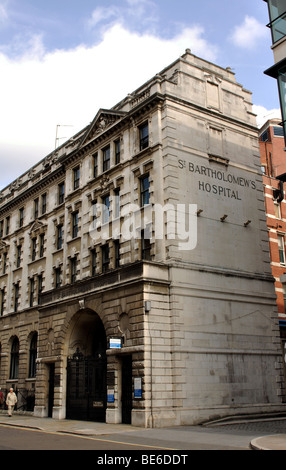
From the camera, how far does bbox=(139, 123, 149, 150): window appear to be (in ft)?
102

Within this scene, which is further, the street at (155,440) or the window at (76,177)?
the window at (76,177)

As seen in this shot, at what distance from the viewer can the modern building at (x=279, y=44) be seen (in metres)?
22.3

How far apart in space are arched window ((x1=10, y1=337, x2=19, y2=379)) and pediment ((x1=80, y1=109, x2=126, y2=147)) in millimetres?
19597

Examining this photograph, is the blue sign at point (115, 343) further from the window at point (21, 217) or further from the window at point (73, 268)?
the window at point (21, 217)

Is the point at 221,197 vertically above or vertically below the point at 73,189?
below

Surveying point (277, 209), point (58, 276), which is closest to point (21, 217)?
point (58, 276)

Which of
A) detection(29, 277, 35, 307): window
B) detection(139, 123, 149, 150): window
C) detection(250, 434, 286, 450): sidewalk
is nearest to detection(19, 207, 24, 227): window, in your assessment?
detection(29, 277, 35, 307): window

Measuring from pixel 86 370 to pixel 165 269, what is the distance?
337 inches

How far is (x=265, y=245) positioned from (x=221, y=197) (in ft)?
15.5

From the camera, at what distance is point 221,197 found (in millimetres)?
31203

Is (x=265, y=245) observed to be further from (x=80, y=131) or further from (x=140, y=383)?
(x=80, y=131)

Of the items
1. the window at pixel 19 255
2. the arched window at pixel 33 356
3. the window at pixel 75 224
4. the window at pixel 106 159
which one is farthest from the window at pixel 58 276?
the window at pixel 106 159

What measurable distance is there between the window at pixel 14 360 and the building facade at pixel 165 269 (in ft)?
15.6

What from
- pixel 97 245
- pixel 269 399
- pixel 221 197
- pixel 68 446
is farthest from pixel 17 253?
pixel 68 446
